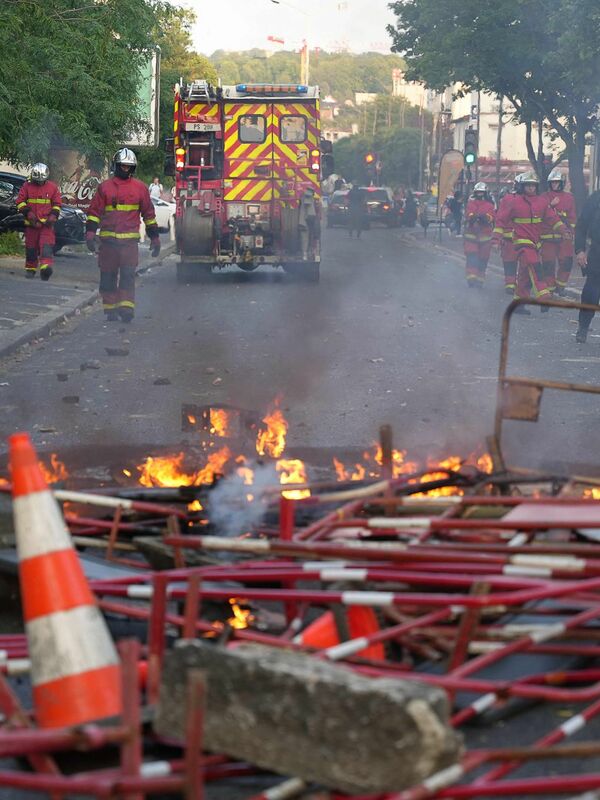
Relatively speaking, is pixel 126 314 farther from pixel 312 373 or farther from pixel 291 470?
pixel 291 470

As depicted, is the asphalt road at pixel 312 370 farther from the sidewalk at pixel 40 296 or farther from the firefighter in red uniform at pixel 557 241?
the firefighter in red uniform at pixel 557 241

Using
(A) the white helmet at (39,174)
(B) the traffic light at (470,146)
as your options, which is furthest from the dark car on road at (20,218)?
(B) the traffic light at (470,146)

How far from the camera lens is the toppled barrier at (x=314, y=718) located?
9.04 ft

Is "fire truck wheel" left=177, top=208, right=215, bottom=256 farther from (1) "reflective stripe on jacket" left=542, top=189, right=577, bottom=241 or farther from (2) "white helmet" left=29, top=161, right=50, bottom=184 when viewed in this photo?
(1) "reflective stripe on jacket" left=542, top=189, right=577, bottom=241

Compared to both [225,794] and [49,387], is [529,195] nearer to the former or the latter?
[49,387]

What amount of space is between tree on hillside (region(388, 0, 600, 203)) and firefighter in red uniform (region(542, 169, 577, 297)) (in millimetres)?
6826

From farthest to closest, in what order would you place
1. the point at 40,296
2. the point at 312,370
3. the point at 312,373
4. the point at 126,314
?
the point at 40,296
the point at 126,314
the point at 312,370
the point at 312,373

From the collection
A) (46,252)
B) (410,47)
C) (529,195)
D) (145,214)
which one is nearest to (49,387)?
(145,214)

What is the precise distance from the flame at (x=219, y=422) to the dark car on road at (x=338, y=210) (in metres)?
45.8

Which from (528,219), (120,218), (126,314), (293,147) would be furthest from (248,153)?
(120,218)

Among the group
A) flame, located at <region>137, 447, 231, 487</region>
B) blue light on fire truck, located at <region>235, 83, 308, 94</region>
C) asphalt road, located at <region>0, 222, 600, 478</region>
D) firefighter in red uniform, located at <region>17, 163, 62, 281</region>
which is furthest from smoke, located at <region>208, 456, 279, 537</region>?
blue light on fire truck, located at <region>235, 83, 308, 94</region>

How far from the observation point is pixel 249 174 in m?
23.0

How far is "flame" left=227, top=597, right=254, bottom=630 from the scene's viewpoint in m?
4.32

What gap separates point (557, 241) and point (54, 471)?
1205 centimetres
